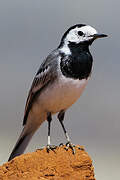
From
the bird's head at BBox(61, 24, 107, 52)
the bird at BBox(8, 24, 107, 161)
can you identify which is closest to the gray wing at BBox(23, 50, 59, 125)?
the bird at BBox(8, 24, 107, 161)

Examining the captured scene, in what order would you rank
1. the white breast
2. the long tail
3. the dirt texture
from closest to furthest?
1. the dirt texture
2. the white breast
3. the long tail

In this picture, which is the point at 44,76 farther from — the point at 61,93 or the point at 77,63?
the point at 77,63

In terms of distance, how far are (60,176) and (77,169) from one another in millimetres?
287

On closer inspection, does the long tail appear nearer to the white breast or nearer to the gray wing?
the gray wing

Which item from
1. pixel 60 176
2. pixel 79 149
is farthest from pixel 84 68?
pixel 60 176

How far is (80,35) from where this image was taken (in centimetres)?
957

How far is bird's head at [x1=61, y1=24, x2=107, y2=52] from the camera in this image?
9500 mm

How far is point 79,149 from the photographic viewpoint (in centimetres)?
866

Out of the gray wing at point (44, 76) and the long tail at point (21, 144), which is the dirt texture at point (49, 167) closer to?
the gray wing at point (44, 76)

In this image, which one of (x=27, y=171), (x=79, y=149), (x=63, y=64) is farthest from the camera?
(x=63, y=64)

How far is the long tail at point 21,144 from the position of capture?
10.1 metres

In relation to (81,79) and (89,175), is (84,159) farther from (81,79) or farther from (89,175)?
(81,79)

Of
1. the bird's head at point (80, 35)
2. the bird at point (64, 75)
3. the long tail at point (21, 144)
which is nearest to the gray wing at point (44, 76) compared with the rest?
the bird at point (64, 75)

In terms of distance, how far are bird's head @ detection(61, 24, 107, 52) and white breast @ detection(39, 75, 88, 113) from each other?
0.65 m
